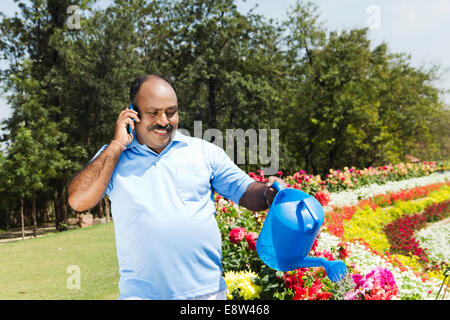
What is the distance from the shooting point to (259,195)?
4.96 feet

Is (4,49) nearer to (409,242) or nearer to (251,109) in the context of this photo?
(251,109)

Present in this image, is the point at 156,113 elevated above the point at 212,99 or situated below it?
below

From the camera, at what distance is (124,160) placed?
1460 mm

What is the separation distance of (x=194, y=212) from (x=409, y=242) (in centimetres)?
645

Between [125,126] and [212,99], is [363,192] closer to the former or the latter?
[212,99]

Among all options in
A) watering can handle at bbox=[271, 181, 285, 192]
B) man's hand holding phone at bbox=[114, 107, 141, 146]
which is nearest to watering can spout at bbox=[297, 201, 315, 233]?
watering can handle at bbox=[271, 181, 285, 192]

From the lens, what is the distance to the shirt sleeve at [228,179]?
1.55m

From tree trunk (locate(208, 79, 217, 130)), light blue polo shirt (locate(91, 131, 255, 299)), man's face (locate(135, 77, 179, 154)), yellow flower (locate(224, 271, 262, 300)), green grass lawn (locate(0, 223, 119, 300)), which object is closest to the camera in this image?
light blue polo shirt (locate(91, 131, 255, 299))

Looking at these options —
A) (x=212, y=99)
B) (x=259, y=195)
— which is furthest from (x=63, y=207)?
(x=259, y=195)

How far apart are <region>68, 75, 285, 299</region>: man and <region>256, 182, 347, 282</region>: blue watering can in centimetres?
8

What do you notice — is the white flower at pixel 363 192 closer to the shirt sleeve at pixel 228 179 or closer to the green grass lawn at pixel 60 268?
the green grass lawn at pixel 60 268

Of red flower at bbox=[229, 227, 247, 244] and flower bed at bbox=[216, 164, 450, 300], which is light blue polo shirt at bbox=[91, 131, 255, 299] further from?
red flower at bbox=[229, 227, 247, 244]

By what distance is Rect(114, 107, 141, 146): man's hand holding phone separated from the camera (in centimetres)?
143

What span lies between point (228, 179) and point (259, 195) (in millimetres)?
151
